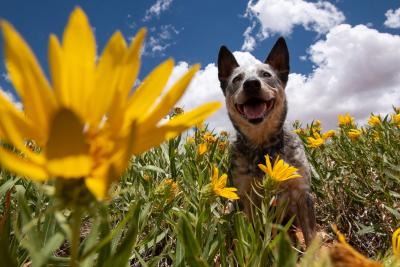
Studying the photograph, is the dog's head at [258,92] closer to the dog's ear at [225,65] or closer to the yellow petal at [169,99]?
the dog's ear at [225,65]

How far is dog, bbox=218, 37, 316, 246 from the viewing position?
3.04m

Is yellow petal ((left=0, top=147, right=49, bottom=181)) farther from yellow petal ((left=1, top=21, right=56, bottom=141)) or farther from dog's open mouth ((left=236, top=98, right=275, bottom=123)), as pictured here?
dog's open mouth ((left=236, top=98, right=275, bottom=123))

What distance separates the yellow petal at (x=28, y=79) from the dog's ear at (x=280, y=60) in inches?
144

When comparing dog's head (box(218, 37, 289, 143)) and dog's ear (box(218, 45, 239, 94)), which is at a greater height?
dog's ear (box(218, 45, 239, 94))

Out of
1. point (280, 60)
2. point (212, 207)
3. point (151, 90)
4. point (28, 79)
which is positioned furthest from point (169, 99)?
point (280, 60)

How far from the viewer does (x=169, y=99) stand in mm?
384

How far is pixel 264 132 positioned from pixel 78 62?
3.15 metres

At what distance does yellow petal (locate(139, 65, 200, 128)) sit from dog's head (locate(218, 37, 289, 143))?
2.94 meters

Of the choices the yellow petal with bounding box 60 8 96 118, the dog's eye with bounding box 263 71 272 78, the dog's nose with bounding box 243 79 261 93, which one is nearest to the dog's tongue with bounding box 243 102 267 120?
the dog's nose with bounding box 243 79 261 93

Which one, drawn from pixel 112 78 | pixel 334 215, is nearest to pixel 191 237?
pixel 112 78

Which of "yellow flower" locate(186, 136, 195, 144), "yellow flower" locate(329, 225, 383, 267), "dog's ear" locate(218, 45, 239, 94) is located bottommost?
"yellow flower" locate(329, 225, 383, 267)

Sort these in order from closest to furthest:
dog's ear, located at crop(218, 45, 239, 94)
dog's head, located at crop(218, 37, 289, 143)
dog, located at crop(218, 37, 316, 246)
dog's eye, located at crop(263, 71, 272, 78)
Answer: dog, located at crop(218, 37, 316, 246) < dog's head, located at crop(218, 37, 289, 143) < dog's eye, located at crop(263, 71, 272, 78) < dog's ear, located at crop(218, 45, 239, 94)

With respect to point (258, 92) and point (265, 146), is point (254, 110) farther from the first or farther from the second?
point (265, 146)

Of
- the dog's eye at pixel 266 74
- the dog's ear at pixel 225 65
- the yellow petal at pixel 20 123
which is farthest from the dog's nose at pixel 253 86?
the yellow petal at pixel 20 123
